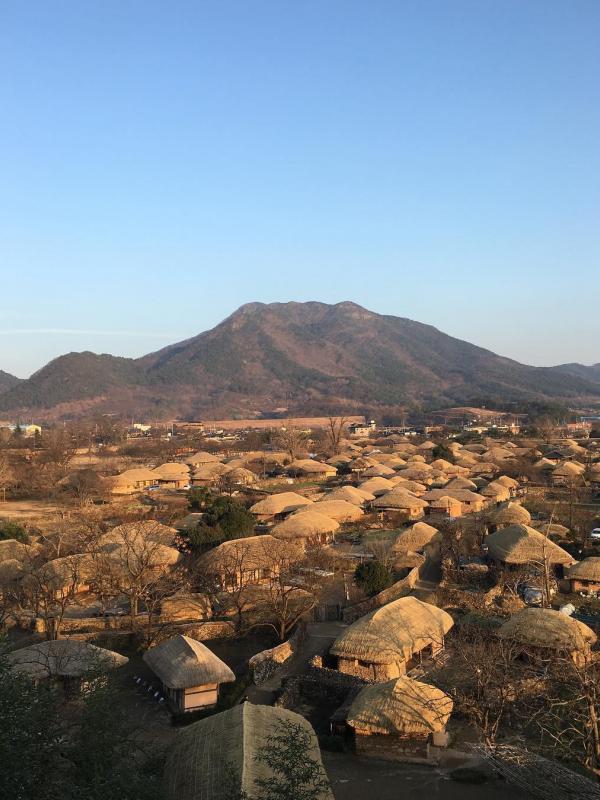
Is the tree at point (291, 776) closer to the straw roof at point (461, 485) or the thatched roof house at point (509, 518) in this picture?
the thatched roof house at point (509, 518)

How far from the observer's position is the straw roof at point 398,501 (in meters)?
25.6

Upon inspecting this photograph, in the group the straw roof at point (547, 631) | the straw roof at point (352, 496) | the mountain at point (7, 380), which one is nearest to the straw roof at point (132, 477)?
the straw roof at point (352, 496)

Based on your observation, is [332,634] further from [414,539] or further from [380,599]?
[414,539]

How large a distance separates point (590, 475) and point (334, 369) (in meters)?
141

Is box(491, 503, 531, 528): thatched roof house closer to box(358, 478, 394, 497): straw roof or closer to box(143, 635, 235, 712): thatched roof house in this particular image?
box(358, 478, 394, 497): straw roof

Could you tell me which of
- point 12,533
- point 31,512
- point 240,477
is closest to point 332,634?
point 12,533

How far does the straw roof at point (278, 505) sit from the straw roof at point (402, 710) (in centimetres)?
1542

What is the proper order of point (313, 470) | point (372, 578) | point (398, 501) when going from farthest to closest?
point (313, 470) < point (398, 501) < point (372, 578)

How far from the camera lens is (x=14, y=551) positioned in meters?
18.0

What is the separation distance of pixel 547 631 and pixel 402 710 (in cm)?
349

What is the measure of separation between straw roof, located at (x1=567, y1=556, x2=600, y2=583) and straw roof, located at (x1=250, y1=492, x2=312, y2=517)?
36.5 ft

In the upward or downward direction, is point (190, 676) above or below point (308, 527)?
below

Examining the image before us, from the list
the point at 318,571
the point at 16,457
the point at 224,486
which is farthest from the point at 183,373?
the point at 318,571

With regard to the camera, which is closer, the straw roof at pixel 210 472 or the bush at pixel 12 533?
the bush at pixel 12 533
